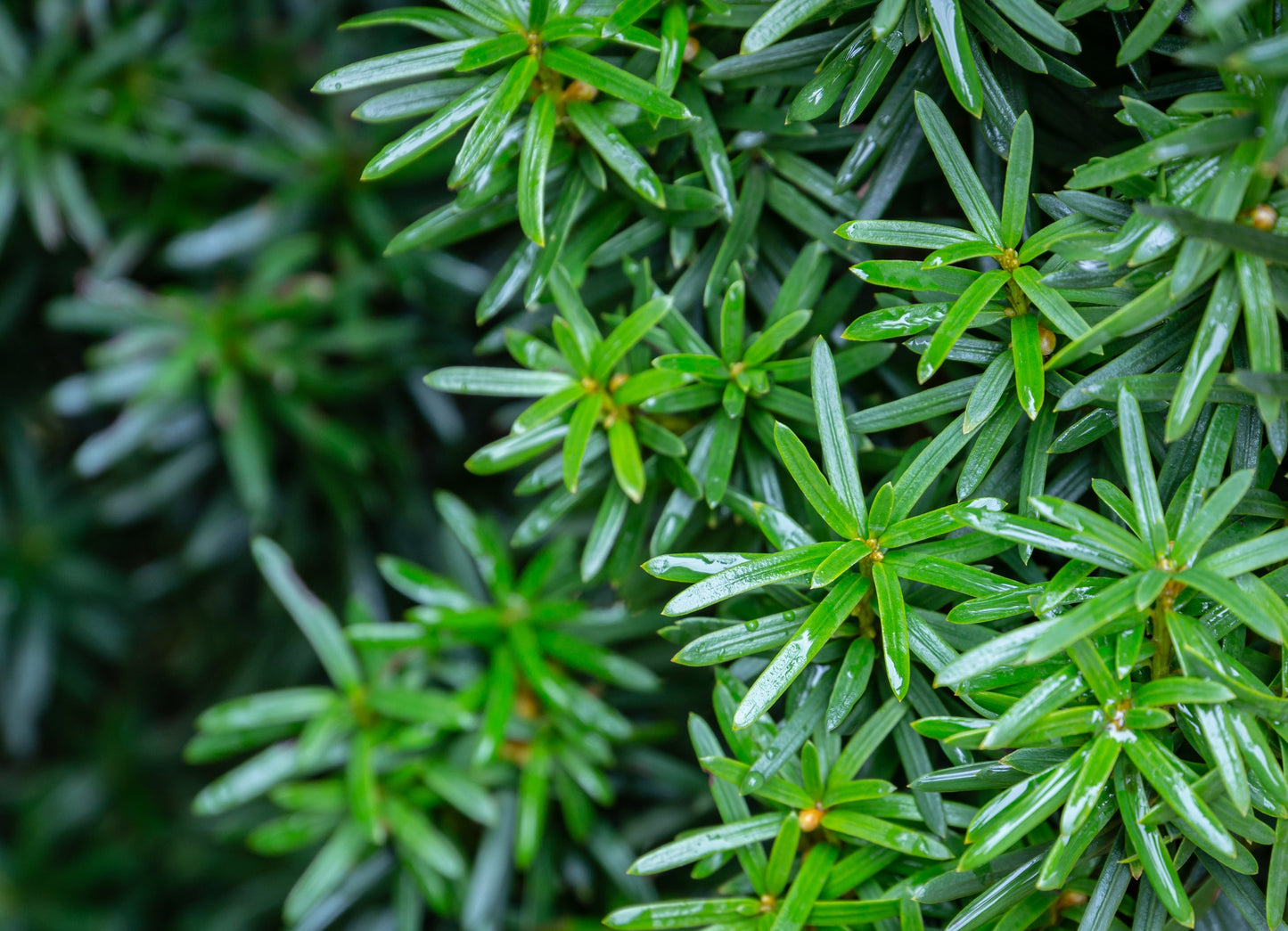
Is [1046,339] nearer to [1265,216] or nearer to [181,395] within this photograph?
[1265,216]

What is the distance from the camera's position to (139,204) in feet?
3.68

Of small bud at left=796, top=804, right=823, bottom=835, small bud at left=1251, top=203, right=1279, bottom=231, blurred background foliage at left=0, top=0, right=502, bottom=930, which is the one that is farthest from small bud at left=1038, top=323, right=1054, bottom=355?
blurred background foliage at left=0, top=0, right=502, bottom=930

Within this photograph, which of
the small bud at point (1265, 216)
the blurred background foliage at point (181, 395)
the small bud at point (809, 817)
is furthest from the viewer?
the blurred background foliage at point (181, 395)

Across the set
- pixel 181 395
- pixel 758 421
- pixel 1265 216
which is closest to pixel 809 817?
pixel 758 421

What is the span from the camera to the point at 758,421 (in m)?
0.62

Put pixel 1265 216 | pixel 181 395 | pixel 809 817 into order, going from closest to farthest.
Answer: pixel 1265 216
pixel 809 817
pixel 181 395

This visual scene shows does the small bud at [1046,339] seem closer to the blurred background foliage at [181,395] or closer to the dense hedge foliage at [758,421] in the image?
the dense hedge foliage at [758,421]

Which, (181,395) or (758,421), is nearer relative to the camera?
(758,421)

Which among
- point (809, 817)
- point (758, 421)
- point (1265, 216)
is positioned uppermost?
point (1265, 216)

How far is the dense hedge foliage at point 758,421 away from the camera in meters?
0.46

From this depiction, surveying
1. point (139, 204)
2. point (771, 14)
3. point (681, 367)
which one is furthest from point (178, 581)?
point (771, 14)

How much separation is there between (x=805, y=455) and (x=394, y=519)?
76 cm

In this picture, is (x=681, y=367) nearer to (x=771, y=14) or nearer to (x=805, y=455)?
(x=805, y=455)

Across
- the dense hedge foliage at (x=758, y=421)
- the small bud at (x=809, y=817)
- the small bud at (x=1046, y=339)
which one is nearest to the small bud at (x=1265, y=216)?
the dense hedge foliage at (x=758, y=421)
